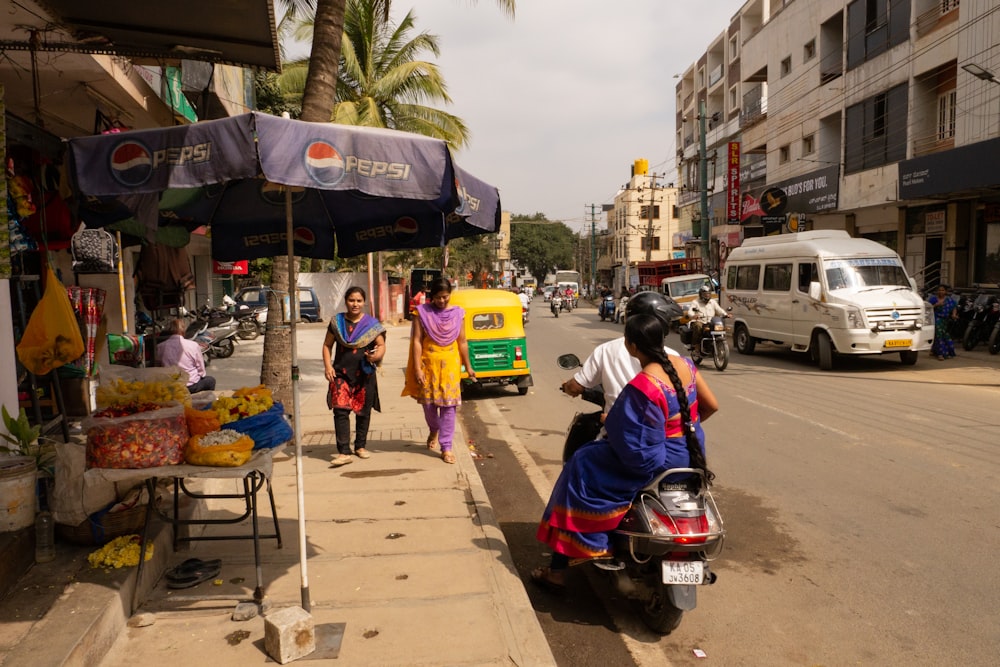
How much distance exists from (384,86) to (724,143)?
27325 mm

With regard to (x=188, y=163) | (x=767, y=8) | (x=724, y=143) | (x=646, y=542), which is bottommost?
(x=646, y=542)

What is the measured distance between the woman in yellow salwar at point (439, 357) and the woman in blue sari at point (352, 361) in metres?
0.38

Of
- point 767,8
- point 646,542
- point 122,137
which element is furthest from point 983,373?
point 767,8

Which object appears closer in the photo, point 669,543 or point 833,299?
point 669,543

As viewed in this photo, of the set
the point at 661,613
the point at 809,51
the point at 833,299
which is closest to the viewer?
the point at 661,613

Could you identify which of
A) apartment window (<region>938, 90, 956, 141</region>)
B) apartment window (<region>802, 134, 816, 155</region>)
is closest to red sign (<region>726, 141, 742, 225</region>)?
apartment window (<region>802, 134, 816, 155</region>)

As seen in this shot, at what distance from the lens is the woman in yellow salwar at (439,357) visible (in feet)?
22.1

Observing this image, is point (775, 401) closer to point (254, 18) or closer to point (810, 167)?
point (254, 18)

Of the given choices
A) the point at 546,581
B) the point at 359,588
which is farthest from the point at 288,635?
the point at 546,581

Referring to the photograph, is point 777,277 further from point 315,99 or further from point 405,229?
point 405,229

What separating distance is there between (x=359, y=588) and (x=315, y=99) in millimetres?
5931

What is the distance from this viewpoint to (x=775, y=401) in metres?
10.2

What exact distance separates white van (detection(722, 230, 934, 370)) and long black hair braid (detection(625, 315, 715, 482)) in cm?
1066

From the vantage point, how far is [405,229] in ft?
17.4
